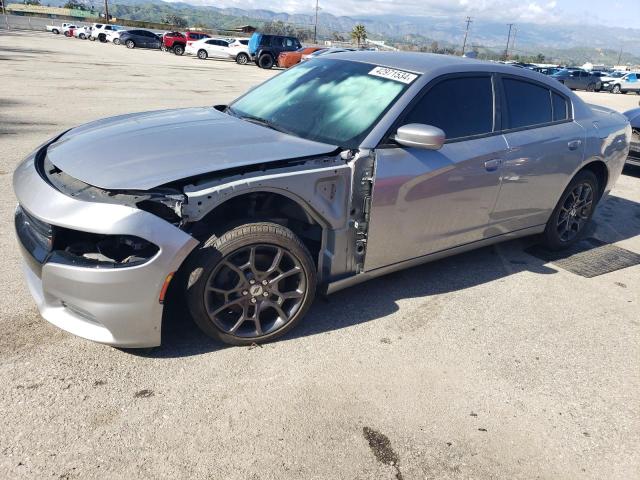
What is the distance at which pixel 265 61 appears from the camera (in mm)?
29406

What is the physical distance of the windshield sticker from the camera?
3467 mm

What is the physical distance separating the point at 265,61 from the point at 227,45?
4.48 meters

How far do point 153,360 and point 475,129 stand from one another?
2727mm

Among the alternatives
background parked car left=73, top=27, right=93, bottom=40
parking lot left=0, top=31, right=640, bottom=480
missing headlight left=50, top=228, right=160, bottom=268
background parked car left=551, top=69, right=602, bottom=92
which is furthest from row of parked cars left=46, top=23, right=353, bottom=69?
missing headlight left=50, top=228, right=160, bottom=268

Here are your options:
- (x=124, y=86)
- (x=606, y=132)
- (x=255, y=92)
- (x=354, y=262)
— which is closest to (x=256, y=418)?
(x=354, y=262)

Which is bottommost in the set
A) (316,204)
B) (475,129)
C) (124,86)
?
(124,86)

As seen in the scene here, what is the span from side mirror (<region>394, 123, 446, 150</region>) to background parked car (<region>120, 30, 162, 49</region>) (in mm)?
40431

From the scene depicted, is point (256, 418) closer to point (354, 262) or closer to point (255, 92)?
point (354, 262)

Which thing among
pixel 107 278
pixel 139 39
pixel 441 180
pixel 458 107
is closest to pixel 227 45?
pixel 139 39

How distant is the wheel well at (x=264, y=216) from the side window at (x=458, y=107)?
95cm

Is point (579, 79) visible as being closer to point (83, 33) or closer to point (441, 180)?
point (441, 180)

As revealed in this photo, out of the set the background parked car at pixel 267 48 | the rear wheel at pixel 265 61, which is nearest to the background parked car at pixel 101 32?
the background parked car at pixel 267 48

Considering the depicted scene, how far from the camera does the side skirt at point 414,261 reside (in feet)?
10.6

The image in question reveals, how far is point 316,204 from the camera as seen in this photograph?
116 inches
